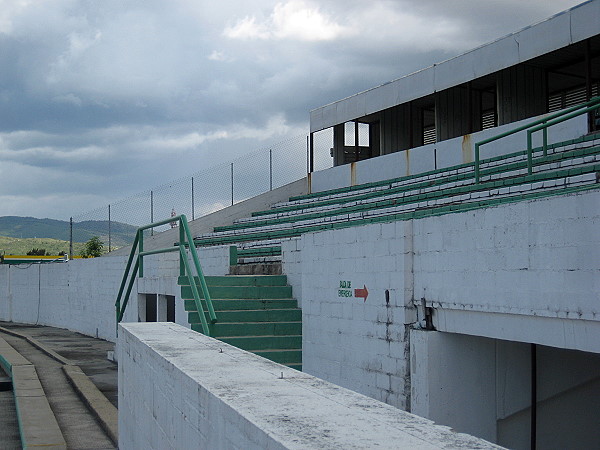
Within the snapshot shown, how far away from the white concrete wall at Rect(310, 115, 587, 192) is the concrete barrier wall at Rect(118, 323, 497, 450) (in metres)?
9.15

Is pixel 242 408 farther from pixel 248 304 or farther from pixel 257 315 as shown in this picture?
pixel 248 304

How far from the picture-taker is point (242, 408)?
135 inches

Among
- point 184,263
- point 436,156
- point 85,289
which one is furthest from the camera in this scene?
point 85,289

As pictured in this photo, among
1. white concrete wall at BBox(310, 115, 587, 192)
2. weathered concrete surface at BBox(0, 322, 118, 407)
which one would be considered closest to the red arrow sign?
weathered concrete surface at BBox(0, 322, 118, 407)

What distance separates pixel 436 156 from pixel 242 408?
14706mm

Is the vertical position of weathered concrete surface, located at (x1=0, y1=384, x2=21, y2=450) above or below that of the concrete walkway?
below

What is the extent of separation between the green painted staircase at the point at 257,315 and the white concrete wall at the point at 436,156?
19.0ft

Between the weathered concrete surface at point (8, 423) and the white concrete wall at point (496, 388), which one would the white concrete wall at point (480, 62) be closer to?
the white concrete wall at point (496, 388)

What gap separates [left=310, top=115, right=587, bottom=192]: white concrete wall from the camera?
13.5m

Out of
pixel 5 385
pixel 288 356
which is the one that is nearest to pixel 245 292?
pixel 288 356

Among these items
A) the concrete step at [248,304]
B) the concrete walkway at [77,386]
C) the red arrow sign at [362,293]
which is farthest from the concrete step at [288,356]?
the concrete walkway at [77,386]

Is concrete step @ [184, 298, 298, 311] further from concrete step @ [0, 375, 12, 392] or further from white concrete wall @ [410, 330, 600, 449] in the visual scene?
concrete step @ [0, 375, 12, 392]

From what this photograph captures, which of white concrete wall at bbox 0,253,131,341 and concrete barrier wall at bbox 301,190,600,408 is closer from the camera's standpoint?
concrete barrier wall at bbox 301,190,600,408

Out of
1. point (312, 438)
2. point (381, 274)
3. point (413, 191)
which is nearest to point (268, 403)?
point (312, 438)
